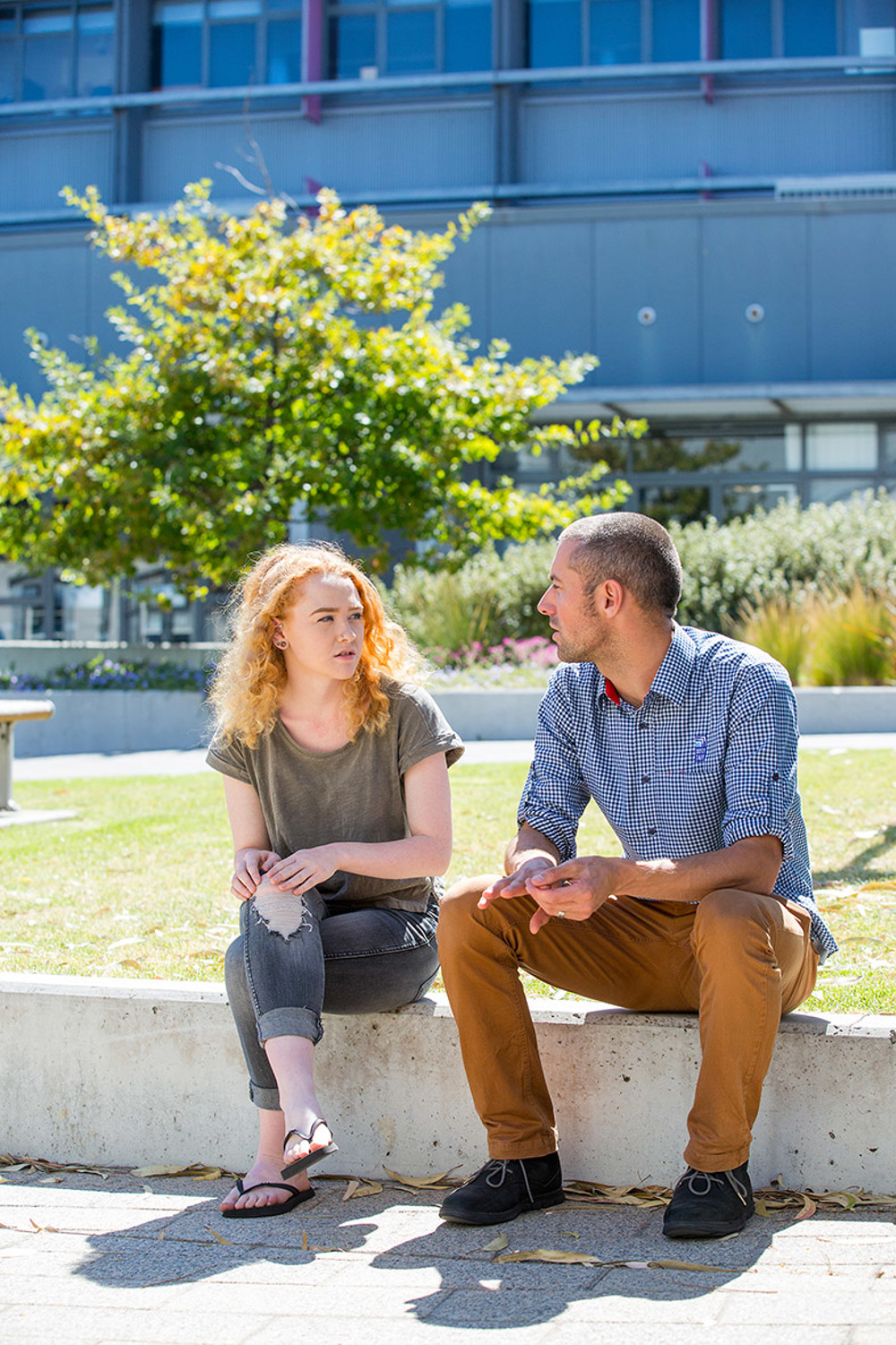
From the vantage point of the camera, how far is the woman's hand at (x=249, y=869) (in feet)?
10.4

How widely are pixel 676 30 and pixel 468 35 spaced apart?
3446mm

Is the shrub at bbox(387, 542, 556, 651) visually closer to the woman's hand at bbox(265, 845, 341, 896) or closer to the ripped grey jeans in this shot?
the ripped grey jeans

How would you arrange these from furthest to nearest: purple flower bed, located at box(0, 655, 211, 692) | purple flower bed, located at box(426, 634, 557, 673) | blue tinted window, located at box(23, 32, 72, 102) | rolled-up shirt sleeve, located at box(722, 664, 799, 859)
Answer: blue tinted window, located at box(23, 32, 72, 102), purple flower bed, located at box(426, 634, 557, 673), purple flower bed, located at box(0, 655, 211, 692), rolled-up shirt sleeve, located at box(722, 664, 799, 859)

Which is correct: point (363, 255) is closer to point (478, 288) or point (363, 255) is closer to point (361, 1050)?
point (478, 288)

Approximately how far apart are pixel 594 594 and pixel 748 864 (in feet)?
2.29

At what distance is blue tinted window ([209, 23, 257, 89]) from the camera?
23766mm

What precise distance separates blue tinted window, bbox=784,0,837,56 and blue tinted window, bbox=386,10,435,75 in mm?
5906

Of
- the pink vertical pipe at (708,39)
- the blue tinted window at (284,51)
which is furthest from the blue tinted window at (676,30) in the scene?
the blue tinted window at (284,51)

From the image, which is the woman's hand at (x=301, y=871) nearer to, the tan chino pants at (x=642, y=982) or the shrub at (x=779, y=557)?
the tan chino pants at (x=642, y=982)

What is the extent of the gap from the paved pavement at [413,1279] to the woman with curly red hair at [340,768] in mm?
437

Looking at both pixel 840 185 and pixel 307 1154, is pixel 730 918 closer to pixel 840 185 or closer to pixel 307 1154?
pixel 307 1154

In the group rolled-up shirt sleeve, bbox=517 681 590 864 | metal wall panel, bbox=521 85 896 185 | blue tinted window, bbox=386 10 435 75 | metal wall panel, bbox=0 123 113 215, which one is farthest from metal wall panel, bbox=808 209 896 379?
rolled-up shirt sleeve, bbox=517 681 590 864

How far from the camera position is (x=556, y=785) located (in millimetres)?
3271

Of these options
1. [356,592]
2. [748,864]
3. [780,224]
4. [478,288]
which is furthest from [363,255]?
[748,864]
